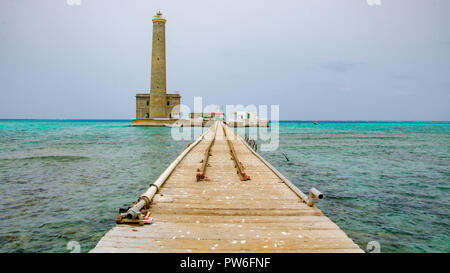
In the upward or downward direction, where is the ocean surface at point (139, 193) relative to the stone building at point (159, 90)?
downward

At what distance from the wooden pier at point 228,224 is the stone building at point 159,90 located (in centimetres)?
5652

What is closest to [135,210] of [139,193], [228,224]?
[228,224]

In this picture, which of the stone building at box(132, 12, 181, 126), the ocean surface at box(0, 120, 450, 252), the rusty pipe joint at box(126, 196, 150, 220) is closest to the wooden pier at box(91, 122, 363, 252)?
the rusty pipe joint at box(126, 196, 150, 220)

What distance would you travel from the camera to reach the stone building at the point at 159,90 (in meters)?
59.3

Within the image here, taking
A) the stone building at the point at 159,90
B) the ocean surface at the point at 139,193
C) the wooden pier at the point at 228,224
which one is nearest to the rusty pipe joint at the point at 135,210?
the wooden pier at the point at 228,224

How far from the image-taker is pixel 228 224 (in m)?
4.69

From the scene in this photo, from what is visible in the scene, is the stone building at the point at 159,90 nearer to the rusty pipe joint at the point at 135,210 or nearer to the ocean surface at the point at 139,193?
the ocean surface at the point at 139,193

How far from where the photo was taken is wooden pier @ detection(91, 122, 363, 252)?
3828 millimetres

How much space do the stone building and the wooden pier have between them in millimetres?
56518

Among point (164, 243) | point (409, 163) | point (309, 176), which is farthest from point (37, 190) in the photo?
point (409, 163)
